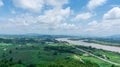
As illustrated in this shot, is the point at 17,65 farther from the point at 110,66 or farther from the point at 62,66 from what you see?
the point at 110,66

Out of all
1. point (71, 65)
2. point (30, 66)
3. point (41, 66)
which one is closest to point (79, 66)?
point (71, 65)

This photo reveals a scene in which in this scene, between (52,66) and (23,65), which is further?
(23,65)

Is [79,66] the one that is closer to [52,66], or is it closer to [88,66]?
[88,66]

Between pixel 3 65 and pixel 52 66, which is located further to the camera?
pixel 3 65

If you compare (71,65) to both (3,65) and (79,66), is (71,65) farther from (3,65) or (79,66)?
(3,65)

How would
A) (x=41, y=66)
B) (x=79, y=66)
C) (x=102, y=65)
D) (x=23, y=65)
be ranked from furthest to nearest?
(x=102, y=65) < (x=23, y=65) < (x=41, y=66) < (x=79, y=66)

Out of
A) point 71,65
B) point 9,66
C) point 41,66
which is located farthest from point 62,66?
point 9,66

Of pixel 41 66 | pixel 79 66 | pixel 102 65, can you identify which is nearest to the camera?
→ pixel 79 66

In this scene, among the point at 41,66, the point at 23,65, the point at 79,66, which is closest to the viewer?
the point at 79,66
